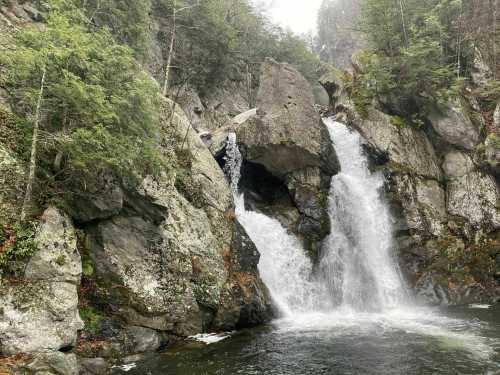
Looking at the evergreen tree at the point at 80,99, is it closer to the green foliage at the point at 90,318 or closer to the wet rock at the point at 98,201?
the wet rock at the point at 98,201

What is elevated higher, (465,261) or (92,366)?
(465,261)

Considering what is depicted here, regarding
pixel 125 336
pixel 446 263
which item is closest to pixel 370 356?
pixel 125 336

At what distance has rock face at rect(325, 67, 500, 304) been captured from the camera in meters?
19.8

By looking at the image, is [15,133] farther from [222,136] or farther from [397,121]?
[397,121]

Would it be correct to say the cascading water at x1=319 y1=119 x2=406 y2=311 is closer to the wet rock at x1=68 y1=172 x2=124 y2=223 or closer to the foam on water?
the foam on water

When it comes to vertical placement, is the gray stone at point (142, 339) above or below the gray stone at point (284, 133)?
below

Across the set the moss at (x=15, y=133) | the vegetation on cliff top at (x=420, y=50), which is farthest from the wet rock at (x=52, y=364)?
the vegetation on cliff top at (x=420, y=50)

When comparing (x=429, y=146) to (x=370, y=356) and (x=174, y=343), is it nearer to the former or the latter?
(x=370, y=356)

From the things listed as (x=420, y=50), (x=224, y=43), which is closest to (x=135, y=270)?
(x=420, y=50)

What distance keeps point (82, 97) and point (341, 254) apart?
15.5 m

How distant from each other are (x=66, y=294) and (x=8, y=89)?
270 inches

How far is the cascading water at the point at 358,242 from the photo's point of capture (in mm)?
18672

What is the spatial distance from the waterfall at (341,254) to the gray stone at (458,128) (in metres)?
5.72

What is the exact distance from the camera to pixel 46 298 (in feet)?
29.4
